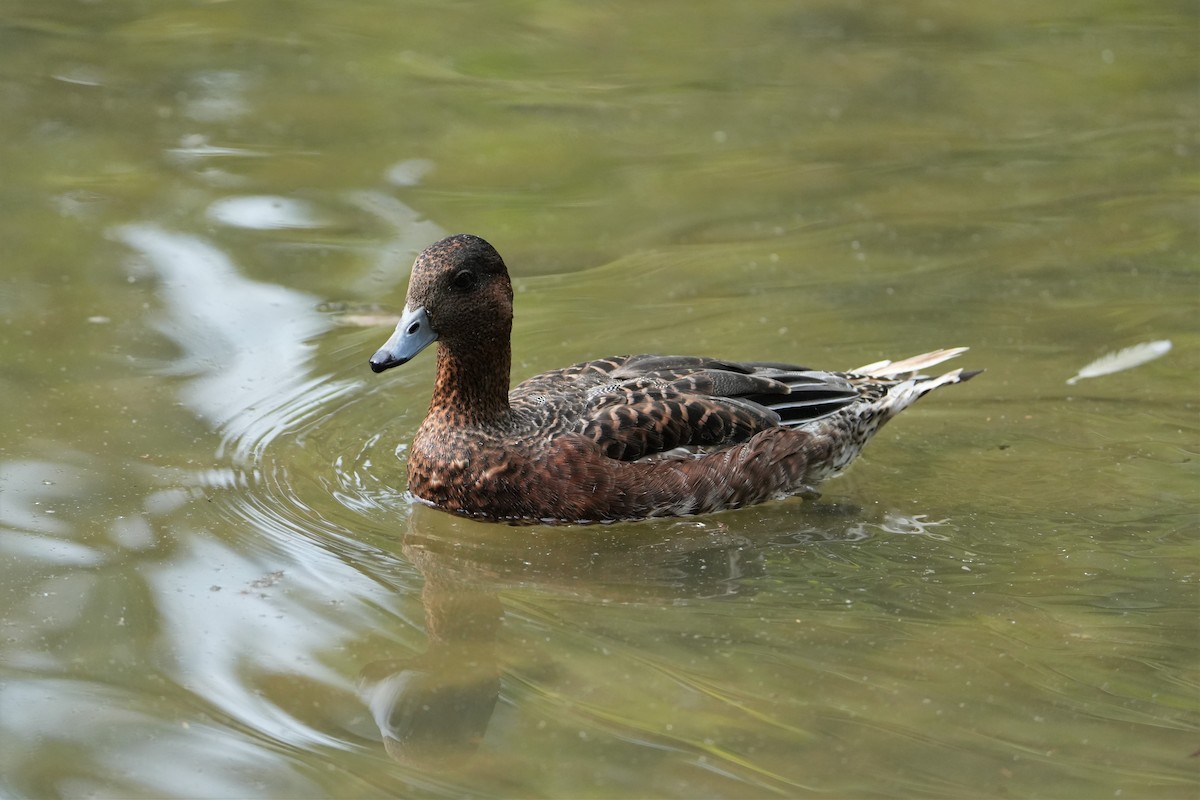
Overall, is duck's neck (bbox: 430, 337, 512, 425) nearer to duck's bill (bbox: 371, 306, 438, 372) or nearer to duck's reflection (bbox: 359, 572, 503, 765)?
duck's bill (bbox: 371, 306, 438, 372)

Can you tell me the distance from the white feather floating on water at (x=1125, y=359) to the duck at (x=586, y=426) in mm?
1589

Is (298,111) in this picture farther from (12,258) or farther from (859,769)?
(859,769)

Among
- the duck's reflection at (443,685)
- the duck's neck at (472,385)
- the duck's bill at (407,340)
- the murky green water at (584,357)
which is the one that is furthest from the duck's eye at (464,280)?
the duck's reflection at (443,685)

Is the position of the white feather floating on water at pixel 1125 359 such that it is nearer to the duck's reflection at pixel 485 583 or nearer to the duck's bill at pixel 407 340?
the duck's reflection at pixel 485 583

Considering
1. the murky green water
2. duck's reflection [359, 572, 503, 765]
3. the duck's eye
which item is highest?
the duck's eye

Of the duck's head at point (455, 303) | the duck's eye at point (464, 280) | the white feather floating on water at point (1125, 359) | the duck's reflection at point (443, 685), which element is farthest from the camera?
the white feather floating on water at point (1125, 359)

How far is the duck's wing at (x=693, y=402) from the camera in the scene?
7641mm

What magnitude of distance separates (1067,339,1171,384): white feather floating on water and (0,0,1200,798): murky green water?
96 millimetres

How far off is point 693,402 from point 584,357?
1.63 metres

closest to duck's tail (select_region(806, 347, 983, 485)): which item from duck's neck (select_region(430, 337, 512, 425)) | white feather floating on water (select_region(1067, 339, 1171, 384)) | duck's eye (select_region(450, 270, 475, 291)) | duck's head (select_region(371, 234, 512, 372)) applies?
white feather floating on water (select_region(1067, 339, 1171, 384))

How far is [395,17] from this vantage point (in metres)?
14.5

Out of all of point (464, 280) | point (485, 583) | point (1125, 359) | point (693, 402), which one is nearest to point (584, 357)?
point (693, 402)

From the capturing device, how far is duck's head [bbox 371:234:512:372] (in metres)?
7.43

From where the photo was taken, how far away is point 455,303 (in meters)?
7.59
